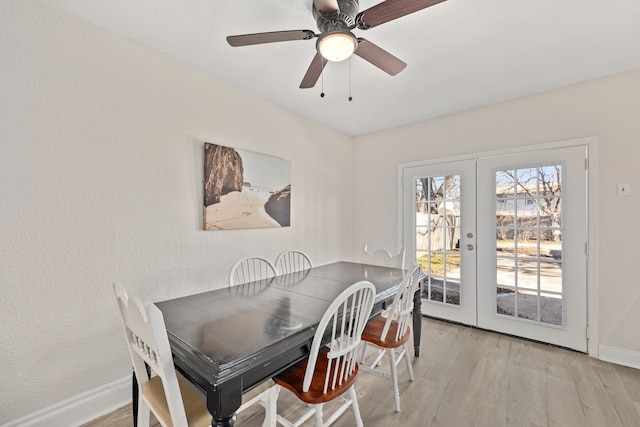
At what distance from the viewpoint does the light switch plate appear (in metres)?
2.33

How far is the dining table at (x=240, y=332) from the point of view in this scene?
1000mm

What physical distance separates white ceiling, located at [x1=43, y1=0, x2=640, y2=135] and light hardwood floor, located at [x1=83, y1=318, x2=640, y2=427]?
2.45 meters

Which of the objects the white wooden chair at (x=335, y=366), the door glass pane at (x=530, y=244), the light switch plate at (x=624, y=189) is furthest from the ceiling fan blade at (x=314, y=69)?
the light switch plate at (x=624, y=189)

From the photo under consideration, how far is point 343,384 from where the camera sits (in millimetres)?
1350

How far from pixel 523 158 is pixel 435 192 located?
0.91m

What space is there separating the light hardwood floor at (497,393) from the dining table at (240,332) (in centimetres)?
66

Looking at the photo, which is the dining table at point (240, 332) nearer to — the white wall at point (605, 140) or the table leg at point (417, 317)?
the table leg at point (417, 317)

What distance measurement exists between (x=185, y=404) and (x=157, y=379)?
0.26m

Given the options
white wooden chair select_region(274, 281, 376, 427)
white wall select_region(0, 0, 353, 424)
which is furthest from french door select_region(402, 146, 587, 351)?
white wall select_region(0, 0, 353, 424)

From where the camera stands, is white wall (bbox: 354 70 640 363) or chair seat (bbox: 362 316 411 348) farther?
white wall (bbox: 354 70 640 363)

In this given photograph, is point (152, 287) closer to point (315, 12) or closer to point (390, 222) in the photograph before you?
point (315, 12)

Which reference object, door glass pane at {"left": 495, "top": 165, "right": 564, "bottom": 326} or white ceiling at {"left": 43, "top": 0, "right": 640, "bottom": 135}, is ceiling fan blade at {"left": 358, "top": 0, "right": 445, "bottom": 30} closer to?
white ceiling at {"left": 43, "top": 0, "right": 640, "bottom": 135}

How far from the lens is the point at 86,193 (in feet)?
5.71

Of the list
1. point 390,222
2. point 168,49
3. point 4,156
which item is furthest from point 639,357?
point 4,156
